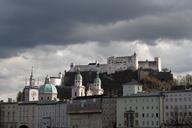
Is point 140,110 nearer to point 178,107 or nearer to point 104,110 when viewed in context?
point 178,107

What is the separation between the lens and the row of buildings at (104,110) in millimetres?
76688

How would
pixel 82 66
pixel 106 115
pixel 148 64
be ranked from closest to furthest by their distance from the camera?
1. pixel 106 115
2. pixel 148 64
3. pixel 82 66

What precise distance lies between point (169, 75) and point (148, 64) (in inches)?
545

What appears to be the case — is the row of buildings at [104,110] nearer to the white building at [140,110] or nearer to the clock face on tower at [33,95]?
the white building at [140,110]

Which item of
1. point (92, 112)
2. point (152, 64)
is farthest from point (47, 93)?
point (152, 64)

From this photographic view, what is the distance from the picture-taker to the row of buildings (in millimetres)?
76688

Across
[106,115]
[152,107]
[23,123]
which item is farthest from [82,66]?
[152,107]

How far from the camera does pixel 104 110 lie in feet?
302

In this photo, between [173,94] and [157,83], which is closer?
[173,94]

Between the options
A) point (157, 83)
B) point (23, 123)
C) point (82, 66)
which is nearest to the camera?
point (23, 123)

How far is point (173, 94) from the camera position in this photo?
253ft

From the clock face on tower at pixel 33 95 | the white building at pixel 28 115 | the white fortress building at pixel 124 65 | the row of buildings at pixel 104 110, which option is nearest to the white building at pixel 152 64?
the white fortress building at pixel 124 65

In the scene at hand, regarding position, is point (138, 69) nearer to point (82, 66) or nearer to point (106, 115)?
point (82, 66)

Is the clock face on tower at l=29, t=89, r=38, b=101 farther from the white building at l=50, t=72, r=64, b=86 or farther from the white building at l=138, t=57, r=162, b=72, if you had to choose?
the white building at l=138, t=57, r=162, b=72
